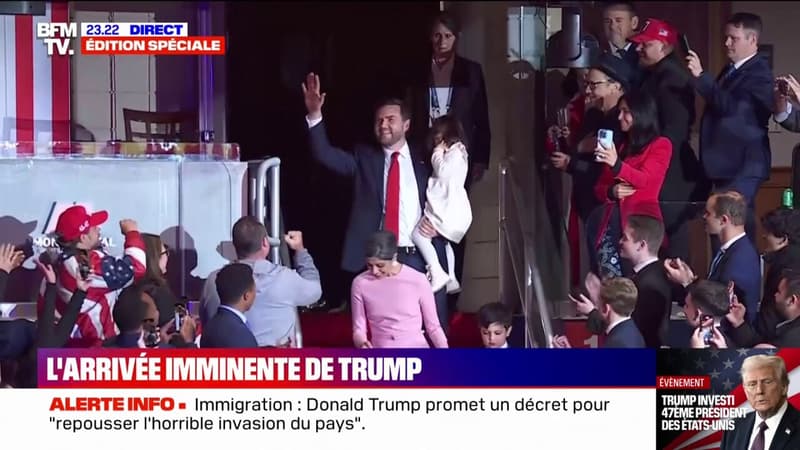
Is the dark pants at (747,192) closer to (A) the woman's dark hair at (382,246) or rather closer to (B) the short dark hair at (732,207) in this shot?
(B) the short dark hair at (732,207)

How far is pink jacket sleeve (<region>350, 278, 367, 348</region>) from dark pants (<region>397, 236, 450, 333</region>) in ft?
0.65

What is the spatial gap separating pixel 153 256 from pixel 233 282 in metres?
0.31

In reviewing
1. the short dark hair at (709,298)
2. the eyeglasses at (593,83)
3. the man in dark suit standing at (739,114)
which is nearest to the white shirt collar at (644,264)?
the short dark hair at (709,298)

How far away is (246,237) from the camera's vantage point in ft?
18.9

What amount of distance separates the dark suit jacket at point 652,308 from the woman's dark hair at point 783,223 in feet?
1.39

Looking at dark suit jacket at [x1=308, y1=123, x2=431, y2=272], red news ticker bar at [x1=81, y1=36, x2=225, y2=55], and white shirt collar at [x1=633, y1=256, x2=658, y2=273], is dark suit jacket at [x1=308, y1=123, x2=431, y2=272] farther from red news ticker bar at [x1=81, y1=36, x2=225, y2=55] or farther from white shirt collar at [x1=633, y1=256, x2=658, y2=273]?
white shirt collar at [x1=633, y1=256, x2=658, y2=273]

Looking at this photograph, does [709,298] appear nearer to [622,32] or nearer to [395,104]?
[622,32]

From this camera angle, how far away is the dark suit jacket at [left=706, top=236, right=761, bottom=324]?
5.85 meters

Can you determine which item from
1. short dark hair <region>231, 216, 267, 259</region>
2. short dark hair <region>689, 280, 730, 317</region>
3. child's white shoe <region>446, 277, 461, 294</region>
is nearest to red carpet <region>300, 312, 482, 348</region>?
child's white shoe <region>446, 277, 461, 294</region>

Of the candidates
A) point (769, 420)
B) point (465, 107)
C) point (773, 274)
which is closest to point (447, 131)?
point (465, 107)

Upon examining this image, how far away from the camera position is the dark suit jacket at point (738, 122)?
5984 mm

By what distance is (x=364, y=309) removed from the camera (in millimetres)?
5812

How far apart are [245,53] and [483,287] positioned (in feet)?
8.66

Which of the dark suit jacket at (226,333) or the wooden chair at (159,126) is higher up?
the wooden chair at (159,126)
